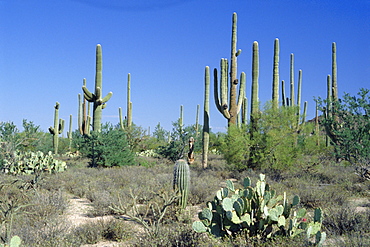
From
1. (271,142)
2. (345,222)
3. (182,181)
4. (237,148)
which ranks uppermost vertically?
(271,142)

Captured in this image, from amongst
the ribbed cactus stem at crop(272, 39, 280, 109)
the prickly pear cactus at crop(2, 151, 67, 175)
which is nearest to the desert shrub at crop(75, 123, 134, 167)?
the prickly pear cactus at crop(2, 151, 67, 175)

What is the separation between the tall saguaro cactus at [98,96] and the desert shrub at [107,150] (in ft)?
2.21

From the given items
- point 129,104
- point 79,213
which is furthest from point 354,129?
point 129,104

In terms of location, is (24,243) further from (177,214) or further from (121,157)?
(121,157)

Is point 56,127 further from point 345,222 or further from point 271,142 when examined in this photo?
point 345,222

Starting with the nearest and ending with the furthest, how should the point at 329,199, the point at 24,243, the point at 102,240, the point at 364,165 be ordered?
1. the point at 24,243
2. the point at 102,240
3. the point at 329,199
4. the point at 364,165

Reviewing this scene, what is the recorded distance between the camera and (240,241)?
480cm

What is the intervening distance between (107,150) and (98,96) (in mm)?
2860

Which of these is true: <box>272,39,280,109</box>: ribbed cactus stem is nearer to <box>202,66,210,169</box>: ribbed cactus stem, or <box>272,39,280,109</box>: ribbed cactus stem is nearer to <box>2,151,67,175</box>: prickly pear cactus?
<box>202,66,210,169</box>: ribbed cactus stem

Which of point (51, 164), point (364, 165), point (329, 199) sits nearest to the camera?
point (329, 199)

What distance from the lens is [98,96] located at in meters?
17.3

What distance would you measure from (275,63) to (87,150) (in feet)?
32.3

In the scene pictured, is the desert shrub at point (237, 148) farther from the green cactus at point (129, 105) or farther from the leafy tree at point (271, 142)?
the green cactus at point (129, 105)

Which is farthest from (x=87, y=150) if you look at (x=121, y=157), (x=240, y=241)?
(x=240, y=241)
